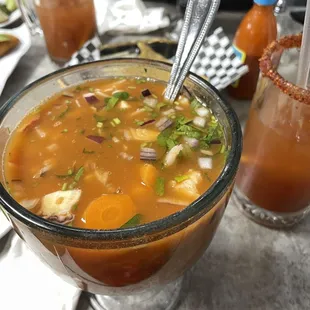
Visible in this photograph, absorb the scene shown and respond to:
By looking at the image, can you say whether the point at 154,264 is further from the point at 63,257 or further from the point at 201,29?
the point at 201,29

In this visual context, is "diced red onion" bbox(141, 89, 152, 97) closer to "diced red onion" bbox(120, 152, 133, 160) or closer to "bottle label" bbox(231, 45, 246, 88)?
"diced red onion" bbox(120, 152, 133, 160)

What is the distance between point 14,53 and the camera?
4.35 feet

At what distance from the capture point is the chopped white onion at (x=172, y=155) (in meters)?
0.69

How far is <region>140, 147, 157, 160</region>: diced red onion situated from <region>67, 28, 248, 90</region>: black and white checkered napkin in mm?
503

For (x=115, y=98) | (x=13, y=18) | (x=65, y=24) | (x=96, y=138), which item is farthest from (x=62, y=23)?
(x=96, y=138)

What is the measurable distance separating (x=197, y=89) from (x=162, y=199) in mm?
247

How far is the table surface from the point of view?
2.60 feet

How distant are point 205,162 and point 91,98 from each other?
0.91ft

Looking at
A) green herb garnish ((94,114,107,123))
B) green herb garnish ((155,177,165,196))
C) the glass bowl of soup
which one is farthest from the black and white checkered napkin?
green herb garnish ((155,177,165,196))

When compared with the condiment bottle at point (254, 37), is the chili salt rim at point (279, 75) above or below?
above

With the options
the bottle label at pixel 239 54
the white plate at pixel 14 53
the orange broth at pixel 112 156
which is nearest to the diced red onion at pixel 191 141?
the orange broth at pixel 112 156

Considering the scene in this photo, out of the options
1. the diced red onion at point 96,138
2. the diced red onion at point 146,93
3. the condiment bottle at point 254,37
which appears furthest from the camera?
the condiment bottle at point 254,37

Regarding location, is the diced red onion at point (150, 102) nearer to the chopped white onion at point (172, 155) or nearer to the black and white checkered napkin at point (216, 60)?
the chopped white onion at point (172, 155)

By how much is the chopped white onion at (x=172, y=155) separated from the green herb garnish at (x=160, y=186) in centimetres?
4
